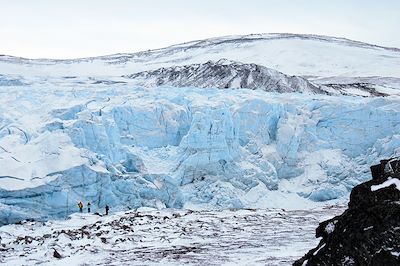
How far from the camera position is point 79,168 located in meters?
17.2

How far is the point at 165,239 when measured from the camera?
36.6 feet

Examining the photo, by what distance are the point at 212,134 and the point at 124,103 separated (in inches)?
172

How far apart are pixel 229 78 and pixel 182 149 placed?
16.6 meters

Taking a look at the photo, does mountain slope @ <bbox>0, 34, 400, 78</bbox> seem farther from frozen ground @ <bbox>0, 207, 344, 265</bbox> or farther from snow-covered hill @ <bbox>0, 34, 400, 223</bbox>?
frozen ground @ <bbox>0, 207, 344, 265</bbox>

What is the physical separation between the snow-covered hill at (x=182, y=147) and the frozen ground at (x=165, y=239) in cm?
294

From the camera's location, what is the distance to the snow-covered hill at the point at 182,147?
1728 centimetres

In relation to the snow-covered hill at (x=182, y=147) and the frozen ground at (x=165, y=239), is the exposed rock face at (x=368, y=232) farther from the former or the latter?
the snow-covered hill at (x=182, y=147)

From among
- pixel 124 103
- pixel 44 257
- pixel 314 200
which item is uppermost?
pixel 124 103

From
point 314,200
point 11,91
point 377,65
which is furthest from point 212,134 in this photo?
point 377,65

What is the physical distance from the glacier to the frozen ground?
285 centimetres

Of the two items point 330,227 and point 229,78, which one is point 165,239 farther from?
point 229,78

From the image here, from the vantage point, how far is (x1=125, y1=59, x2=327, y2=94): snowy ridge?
33906 millimetres

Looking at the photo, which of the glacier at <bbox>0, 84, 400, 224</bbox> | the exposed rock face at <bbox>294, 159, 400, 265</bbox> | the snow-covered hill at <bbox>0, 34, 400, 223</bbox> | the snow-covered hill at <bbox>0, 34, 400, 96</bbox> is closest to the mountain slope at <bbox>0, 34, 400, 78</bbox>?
the snow-covered hill at <bbox>0, 34, 400, 96</bbox>

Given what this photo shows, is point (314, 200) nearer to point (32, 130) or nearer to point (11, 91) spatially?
point (32, 130)
